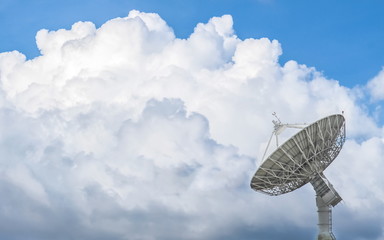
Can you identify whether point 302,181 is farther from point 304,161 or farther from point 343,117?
point 343,117

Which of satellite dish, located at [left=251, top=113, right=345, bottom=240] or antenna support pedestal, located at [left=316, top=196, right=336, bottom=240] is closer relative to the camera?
satellite dish, located at [left=251, top=113, right=345, bottom=240]

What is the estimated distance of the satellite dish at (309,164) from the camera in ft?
305

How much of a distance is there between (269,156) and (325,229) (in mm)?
17497

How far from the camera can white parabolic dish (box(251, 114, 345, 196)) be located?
305 feet

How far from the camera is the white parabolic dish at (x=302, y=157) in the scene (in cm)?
9281

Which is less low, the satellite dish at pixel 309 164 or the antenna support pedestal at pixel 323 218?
the satellite dish at pixel 309 164

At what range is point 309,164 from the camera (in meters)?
97.1

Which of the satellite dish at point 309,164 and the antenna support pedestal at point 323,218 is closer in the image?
the satellite dish at point 309,164

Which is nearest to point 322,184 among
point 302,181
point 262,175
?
point 302,181

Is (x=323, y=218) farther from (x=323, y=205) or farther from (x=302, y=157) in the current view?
(x=302, y=157)

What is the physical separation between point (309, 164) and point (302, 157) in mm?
2628

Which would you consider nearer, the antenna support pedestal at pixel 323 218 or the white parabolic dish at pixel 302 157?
the white parabolic dish at pixel 302 157

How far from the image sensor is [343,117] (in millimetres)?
95125

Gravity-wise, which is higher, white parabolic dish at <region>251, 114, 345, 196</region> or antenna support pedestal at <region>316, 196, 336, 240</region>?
white parabolic dish at <region>251, 114, 345, 196</region>
